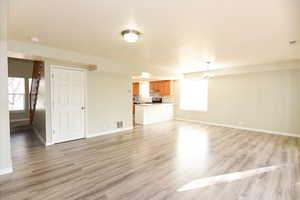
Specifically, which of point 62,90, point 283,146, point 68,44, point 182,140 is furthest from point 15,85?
point 283,146

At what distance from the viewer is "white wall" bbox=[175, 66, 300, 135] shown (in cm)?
481

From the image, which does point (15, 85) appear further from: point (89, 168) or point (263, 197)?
point (263, 197)

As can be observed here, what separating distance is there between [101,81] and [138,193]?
378cm

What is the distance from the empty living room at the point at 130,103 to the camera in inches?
80.9

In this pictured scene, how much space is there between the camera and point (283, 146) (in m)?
3.89

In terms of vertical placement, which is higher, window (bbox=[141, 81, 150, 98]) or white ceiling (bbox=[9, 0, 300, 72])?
white ceiling (bbox=[9, 0, 300, 72])

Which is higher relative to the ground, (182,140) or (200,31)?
(200,31)

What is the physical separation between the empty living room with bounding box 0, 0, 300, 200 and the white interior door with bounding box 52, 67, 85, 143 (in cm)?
3

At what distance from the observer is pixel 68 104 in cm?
442

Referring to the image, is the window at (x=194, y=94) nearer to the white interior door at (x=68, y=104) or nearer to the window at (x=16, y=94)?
the white interior door at (x=68, y=104)

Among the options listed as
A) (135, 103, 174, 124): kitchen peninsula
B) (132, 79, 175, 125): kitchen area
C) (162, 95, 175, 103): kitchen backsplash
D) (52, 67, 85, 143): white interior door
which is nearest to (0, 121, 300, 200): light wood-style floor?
(52, 67, 85, 143): white interior door

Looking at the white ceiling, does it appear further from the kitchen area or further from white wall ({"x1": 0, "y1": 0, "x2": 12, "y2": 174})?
the kitchen area

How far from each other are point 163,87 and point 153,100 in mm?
977

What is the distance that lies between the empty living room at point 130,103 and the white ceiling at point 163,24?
0.07 feet
